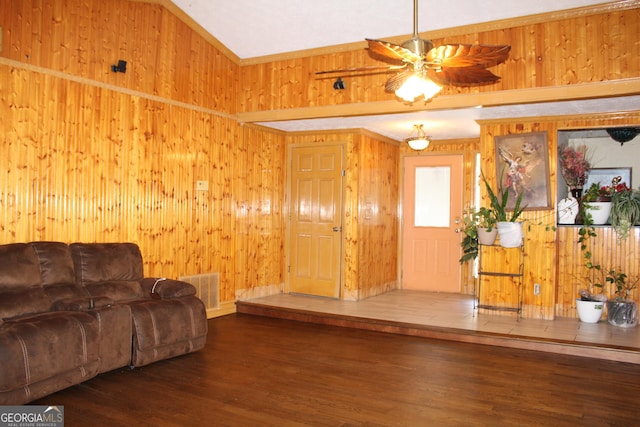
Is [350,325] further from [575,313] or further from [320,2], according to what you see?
[320,2]

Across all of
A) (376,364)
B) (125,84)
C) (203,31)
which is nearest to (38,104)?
(125,84)

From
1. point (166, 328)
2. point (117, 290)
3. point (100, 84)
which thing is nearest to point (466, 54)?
point (166, 328)

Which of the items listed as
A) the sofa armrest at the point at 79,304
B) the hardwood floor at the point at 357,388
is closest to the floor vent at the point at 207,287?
the hardwood floor at the point at 357,388

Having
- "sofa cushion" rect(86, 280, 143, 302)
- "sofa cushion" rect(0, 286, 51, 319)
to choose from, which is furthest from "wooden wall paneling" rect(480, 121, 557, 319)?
"sofa cushion" rect(0, 286, 51, 319)

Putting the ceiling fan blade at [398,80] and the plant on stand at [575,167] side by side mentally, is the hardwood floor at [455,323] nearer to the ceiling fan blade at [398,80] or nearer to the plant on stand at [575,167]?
the plant on stand at [575,167]

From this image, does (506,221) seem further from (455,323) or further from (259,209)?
(259,209)

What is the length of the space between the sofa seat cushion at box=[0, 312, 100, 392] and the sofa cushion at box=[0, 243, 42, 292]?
361 millimetres

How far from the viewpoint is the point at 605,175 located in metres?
6.49

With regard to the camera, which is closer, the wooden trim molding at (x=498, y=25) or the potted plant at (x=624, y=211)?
the wooden trim molding at (x=498, y=25)

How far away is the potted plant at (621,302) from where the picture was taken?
18.5 ft

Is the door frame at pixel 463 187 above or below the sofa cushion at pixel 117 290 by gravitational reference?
above

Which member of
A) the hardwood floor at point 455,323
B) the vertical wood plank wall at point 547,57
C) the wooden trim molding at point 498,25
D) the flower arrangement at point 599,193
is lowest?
the hardwood floor at point 455,323

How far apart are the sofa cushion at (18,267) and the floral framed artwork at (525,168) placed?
5.07m

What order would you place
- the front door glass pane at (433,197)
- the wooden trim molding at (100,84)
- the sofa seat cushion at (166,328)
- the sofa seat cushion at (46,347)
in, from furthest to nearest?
the front door glass pane at (433,197), the wooden trim molding at (100,84), the sofa seat cushion at (166,328), the sofa seat cushion at (46,347)
